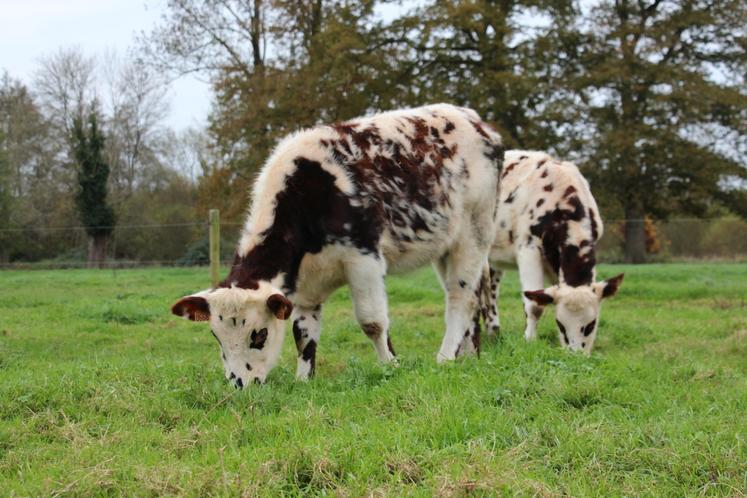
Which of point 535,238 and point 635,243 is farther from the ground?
point 535,238

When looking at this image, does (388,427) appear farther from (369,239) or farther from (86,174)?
(86,174)

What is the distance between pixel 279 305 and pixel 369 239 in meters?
0.97

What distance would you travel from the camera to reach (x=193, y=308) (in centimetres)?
512

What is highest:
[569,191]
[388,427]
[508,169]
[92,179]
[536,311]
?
[92,179]

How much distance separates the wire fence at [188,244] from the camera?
28016 millimetres

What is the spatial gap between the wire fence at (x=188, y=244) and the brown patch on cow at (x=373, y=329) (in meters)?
20.9

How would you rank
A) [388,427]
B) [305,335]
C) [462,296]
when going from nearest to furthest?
1. [388,427]
2. [305,335]
3. [462,296]

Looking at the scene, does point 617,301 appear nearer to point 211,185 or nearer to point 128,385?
point 128,385

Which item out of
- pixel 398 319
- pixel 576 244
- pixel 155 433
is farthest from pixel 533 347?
pixel 398 319

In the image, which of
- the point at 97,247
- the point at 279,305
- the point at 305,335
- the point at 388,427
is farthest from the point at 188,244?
the point at 388,427

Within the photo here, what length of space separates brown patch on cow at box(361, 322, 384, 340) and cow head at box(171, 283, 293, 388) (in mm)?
899

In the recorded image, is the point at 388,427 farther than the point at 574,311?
No

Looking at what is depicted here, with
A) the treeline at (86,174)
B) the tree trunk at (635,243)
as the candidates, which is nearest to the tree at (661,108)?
the tree trunk at (635,243)

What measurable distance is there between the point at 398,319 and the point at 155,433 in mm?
6761
